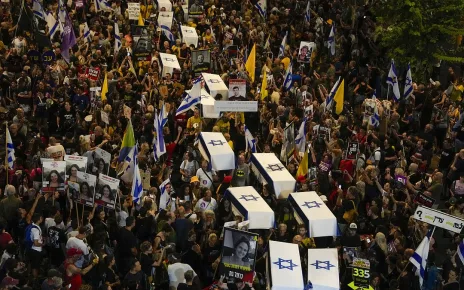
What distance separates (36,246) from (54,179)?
77.7 inches

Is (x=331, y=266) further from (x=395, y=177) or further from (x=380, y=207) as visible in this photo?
(x=395, y=177)

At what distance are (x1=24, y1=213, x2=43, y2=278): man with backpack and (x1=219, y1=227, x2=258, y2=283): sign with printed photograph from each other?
3.17m

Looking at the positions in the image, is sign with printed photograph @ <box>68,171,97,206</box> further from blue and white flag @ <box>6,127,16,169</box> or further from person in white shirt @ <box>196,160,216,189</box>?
person in white shirt @ <box>196,160,216,189</box>

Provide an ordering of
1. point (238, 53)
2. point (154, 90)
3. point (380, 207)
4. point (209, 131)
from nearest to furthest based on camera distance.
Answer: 1. point (380, 207)
2. point (209, 131)
3. point (154, 90)
4. point (238, 53)

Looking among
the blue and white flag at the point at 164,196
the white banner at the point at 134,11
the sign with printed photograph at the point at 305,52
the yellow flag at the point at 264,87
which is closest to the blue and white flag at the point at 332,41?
the sign with printed photograph at the point at 305,52

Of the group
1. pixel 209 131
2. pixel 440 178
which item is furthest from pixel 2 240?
pixel 440 178

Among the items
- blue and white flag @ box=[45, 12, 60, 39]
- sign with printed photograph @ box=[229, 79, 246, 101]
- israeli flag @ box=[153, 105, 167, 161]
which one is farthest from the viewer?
blue and white flag @ box=[45, 12, 60, 39]

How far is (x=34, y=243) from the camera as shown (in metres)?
15.5

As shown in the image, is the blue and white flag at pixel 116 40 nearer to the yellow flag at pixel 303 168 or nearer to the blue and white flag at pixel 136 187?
the yellow flag at pixel 303 168

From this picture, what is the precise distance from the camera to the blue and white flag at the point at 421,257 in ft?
51.1

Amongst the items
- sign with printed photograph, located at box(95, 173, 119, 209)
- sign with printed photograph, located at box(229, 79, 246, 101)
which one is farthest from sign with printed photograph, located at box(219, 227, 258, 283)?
sign with printed photograph, located at box(229, 79, 246, 101)

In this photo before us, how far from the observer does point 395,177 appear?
62.2ft

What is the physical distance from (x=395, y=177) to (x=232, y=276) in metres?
5.28

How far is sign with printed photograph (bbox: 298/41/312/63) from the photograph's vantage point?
27250mm
